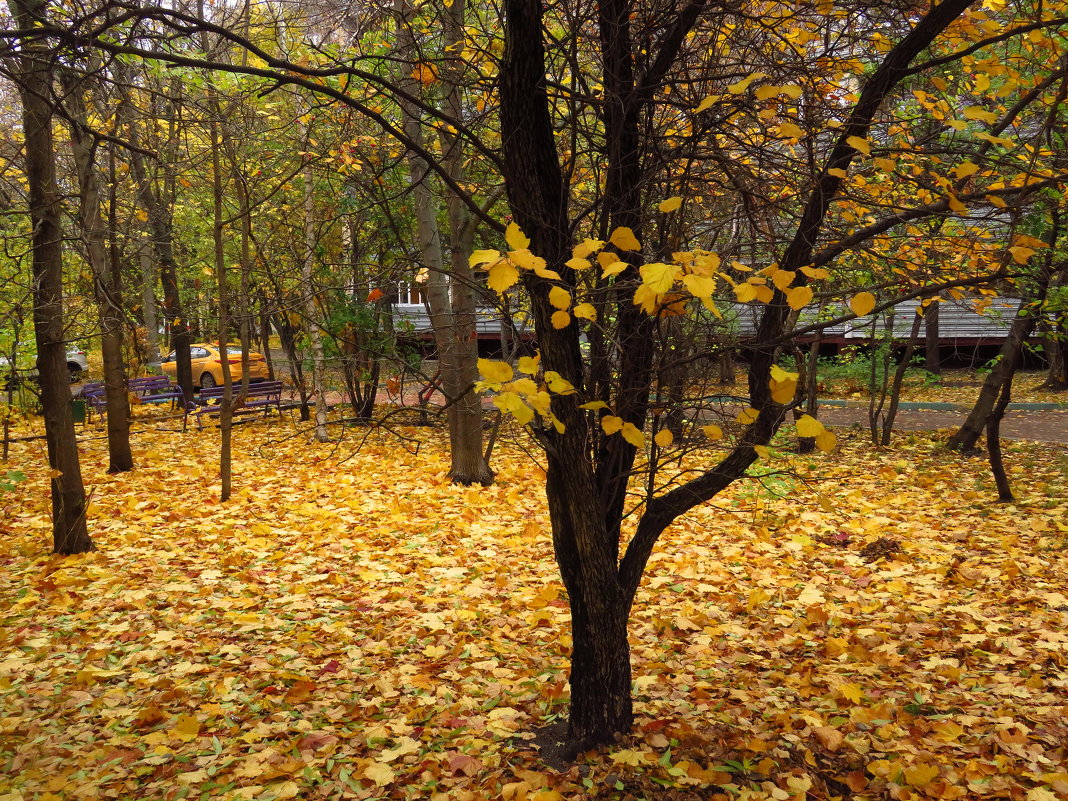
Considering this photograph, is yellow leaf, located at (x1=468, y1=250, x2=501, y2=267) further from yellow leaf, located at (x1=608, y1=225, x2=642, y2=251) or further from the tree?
yellow leaf, located at (x1=608, y1=225, x2=642, y2=251)

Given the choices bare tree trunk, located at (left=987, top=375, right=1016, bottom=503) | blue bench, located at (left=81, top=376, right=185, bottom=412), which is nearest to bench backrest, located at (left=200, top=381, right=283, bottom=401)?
blue bench, located at (left=81, top=376, right=185, bottom=412)

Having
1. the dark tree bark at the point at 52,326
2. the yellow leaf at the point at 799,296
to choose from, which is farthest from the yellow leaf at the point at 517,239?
the dark tree bark at the point at 52,326

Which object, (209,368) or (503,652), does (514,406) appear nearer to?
(503,652)

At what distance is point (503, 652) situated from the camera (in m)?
4.52

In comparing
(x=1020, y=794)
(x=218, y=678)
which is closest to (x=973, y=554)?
(x=1020, y=794)

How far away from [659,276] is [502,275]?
16.1 inches

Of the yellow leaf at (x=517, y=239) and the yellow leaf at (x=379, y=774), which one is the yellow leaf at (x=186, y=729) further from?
the yellow leaf at (x=517, y=239)

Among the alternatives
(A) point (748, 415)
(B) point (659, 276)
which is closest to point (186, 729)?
(A) point (748, 415)

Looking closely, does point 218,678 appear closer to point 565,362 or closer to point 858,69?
point 565,362

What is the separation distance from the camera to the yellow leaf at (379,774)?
123 inches

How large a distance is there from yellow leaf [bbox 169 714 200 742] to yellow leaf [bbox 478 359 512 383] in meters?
2.56

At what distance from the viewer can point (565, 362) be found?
2889mm

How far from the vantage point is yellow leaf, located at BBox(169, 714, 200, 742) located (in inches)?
136

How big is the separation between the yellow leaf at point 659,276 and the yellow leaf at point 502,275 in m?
0.33
